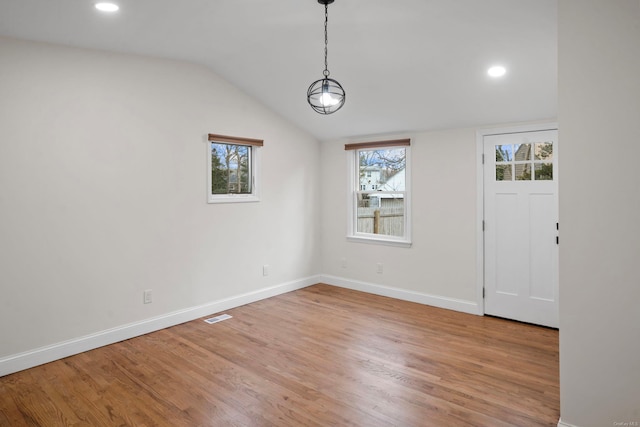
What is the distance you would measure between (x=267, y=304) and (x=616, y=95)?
3.91 metres

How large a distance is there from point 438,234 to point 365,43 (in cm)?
238

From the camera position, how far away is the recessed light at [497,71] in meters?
3.35

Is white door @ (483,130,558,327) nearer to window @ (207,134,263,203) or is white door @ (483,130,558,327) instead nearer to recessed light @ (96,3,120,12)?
window @ (207,134,263,203)

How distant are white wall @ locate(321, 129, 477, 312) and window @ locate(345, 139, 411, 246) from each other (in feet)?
0.41

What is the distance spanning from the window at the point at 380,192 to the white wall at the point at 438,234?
13 cm

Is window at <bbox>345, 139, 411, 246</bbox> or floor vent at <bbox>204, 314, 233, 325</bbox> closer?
floor vent at <bbox>204, 314, 233, 325</bbox>

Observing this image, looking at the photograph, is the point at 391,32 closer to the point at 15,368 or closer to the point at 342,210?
the point at 342,210

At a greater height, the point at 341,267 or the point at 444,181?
the point at 444,181

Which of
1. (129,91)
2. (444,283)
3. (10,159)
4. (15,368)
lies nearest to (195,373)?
(15,368)

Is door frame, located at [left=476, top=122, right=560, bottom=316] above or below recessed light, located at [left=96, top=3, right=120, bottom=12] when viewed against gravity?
below

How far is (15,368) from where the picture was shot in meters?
3.06

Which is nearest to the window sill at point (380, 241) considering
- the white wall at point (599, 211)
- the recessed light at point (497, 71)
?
the recessed light at point (497, 71)

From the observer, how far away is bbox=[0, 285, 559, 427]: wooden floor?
2.44m

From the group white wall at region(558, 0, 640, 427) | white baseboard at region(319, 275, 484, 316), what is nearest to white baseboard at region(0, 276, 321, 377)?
white baseboard at region(319, 275, 484, 316)
